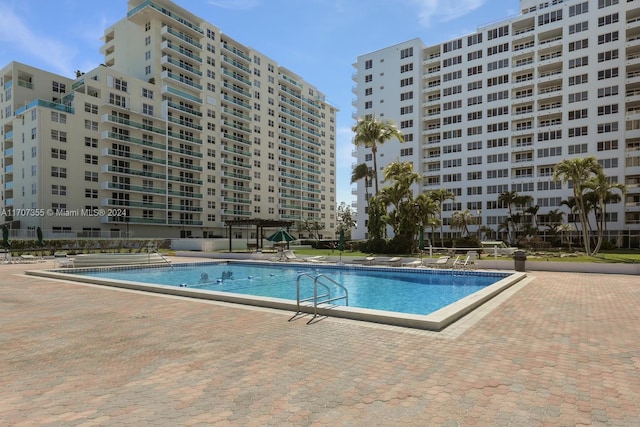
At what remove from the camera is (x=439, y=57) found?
236ft

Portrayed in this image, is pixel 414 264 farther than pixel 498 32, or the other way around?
pixel 498 32

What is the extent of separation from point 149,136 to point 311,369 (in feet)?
213

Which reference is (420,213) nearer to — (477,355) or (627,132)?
(477,355)

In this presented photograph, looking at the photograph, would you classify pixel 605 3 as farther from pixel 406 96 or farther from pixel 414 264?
pixel 414 264

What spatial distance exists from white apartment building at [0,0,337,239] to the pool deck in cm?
4721

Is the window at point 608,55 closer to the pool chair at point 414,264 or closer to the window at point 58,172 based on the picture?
→ the pool chair at point 414,264

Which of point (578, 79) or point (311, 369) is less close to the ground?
point (578, 79)

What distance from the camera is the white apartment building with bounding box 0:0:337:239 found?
174ft

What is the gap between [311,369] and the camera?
18.1 ft

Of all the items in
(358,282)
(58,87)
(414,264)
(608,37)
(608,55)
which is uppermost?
(608,37)

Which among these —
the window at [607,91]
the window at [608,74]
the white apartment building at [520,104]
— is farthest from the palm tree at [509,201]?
the window at [608,74]

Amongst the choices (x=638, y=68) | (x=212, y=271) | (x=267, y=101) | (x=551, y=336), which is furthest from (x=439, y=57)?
(x=551, y=336)

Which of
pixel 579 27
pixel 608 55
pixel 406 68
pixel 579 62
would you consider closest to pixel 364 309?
pixel 579 62

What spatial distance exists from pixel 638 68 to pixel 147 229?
78071 millimetres
